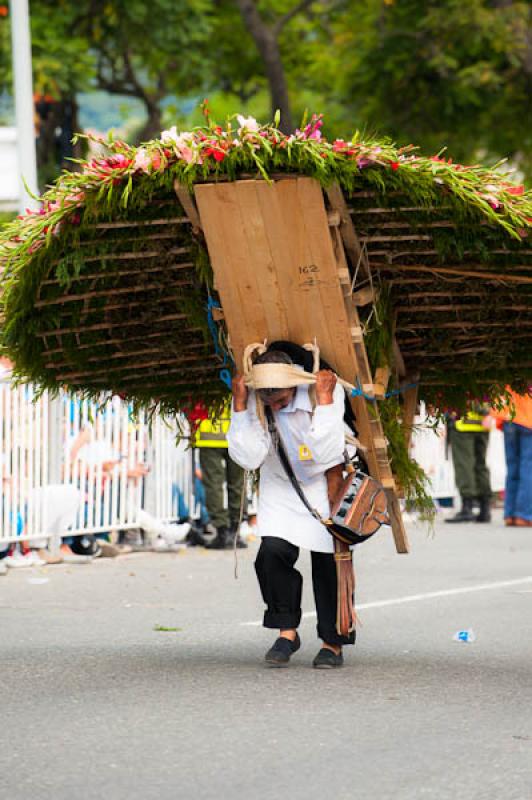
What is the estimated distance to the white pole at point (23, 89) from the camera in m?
15.6

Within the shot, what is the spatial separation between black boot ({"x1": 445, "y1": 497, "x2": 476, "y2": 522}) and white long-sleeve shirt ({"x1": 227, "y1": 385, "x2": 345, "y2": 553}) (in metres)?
10.8

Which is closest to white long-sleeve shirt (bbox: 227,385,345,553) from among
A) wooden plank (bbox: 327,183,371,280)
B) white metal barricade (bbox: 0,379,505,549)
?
wooden plank (bbox: 327,183,371,280)

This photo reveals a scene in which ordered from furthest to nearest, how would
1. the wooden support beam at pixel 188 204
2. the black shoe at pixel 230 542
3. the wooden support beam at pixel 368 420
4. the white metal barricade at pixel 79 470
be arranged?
1. the black shoe at pixel 230 542
2. the white metal barricade at pixel 79 470
3. the wooden support beam at pixel 368 420
4. the wooden support beam at pixel 188 204

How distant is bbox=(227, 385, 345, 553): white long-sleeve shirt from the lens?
24.5ft

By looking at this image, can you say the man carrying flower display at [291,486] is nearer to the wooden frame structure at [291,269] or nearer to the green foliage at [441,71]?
the wooden frame structure at [291,269]

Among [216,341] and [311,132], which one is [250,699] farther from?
[311,132]

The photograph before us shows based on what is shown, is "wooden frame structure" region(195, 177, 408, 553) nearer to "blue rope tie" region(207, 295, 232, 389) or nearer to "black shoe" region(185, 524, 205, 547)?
"blue rope tie" region(207, 295, 232, 389)

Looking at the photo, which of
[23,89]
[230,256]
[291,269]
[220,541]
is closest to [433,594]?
[220,541]

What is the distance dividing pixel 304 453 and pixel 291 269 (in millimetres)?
894

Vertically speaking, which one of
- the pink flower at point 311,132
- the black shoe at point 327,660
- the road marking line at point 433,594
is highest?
the pink flower at point 311,132

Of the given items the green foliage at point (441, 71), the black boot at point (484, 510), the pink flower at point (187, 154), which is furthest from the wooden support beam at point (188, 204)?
the green foliage at point (441, 71)

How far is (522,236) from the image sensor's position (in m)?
7.21

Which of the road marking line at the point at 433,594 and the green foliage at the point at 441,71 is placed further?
the green foliage at the point at 441,71

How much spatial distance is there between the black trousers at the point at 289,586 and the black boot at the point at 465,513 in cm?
1069
